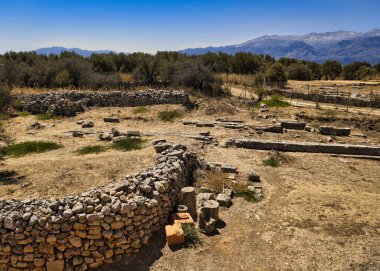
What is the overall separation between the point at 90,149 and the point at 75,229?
7.09 m

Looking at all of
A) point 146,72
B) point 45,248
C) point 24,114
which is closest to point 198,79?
point 146,72

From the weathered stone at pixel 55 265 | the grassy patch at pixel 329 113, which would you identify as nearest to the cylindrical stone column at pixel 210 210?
the weathered stone at pixel 55 265

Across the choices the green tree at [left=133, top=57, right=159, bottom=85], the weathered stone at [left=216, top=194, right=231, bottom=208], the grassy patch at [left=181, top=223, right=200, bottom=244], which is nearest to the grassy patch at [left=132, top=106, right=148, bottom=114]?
the green tree at [left=133, top=57, right=159, bottom=85]

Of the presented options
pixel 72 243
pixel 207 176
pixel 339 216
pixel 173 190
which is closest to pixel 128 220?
pixel 72 243

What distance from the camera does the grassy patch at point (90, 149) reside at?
45.7ft

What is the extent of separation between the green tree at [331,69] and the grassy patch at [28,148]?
141 ft

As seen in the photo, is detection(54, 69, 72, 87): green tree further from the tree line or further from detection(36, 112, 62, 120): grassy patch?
detection(36, 112, 62, 120): grassy patch

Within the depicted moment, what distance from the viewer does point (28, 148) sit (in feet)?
47.4

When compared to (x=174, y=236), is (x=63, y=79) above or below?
above

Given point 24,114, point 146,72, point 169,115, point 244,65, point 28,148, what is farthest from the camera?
point 244,65

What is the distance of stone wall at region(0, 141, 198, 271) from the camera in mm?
7266

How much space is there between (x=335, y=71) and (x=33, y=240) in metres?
49.6

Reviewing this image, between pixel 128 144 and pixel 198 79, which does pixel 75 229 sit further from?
pixel 198 79

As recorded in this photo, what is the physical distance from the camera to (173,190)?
9562mm
